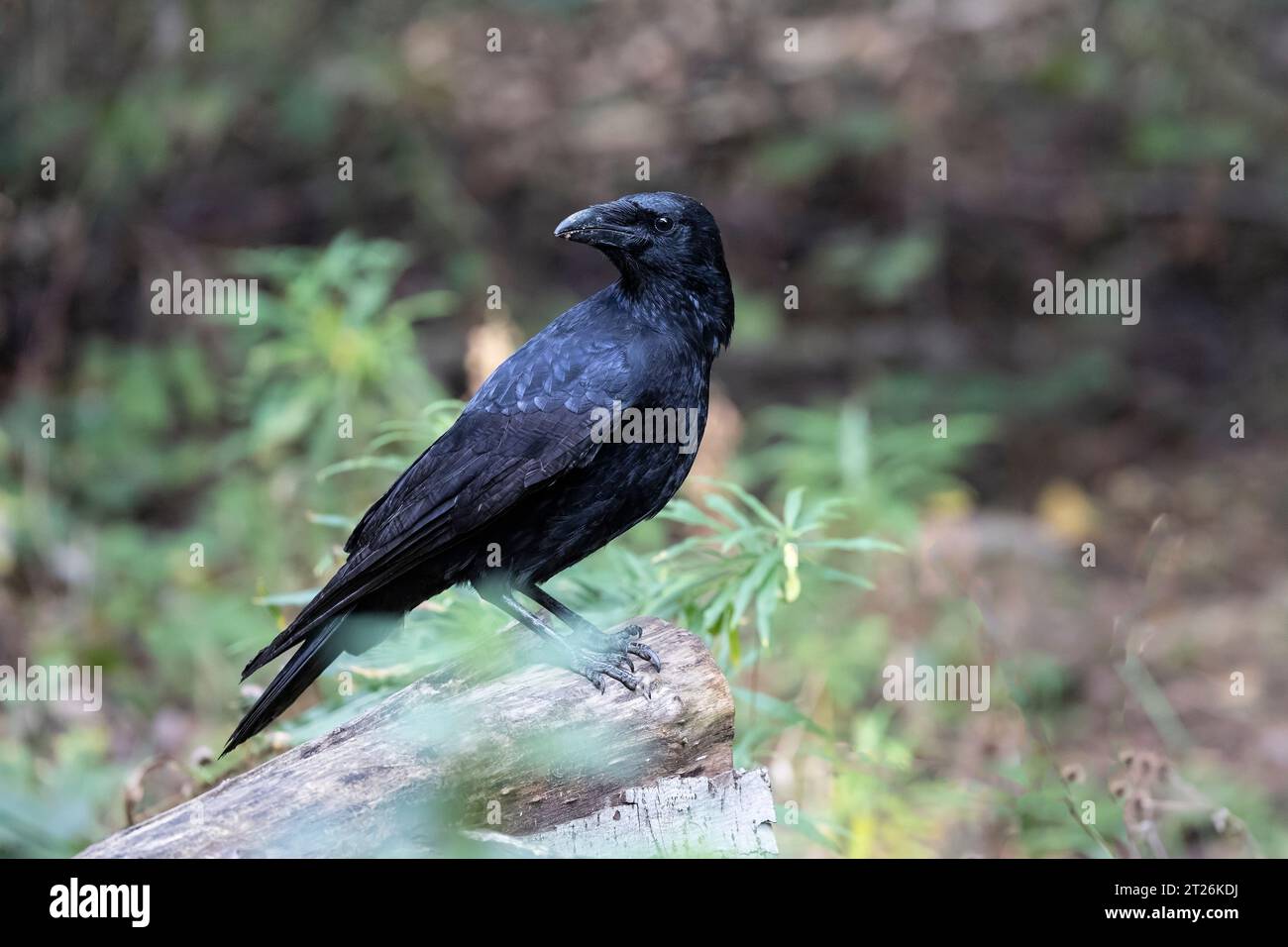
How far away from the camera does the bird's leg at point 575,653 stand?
3.28 metres

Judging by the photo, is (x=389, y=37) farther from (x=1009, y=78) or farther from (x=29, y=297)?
(x=1009, y=78)

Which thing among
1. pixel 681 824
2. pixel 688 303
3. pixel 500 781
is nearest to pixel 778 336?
pixel 688 303

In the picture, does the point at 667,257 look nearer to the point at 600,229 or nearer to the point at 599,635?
the point at 600,229

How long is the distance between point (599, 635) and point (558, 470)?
0.51 meters

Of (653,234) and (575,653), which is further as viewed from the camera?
(653,234)

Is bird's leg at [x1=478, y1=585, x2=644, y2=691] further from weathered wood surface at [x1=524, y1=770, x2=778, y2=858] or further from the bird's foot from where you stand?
weathered wood surface at [x1=524, y1=770, x2=778, y2=858]

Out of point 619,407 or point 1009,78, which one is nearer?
point 619,407

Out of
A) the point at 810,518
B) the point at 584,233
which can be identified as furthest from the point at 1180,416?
the point at 584,233

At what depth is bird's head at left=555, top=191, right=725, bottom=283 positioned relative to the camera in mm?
3455

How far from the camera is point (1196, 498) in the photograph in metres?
7.91

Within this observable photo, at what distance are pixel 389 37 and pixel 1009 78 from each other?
4.34 meters

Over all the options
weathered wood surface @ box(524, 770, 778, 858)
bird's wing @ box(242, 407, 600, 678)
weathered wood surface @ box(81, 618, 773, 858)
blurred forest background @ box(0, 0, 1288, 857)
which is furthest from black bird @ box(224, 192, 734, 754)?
blurred forest background @ box(0, 0, 1288, 857)

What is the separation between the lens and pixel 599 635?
11.4 ft

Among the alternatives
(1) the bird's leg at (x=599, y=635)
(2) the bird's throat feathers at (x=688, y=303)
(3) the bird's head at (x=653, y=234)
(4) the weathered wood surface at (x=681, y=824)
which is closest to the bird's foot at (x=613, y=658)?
(1) the bird's leg at (x=599, y=635)
